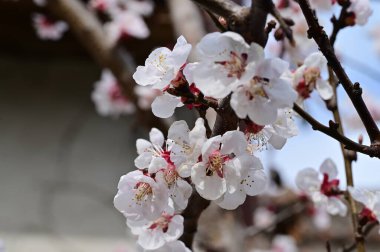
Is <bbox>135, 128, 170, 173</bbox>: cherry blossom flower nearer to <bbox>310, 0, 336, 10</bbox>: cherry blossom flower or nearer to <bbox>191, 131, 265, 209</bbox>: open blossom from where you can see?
<bbox>191, 131, 265, 209</bbox>: open blossom

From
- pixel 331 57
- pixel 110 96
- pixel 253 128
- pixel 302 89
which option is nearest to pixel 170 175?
pixel 253 128

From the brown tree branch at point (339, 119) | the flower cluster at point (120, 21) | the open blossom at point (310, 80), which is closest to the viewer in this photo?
the open blossom at point (310, 80)

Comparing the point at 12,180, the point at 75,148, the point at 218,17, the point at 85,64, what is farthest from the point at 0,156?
the point at 218,17

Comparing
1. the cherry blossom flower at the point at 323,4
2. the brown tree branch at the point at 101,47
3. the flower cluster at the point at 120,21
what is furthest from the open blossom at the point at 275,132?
the flower cluster at the point at 120,21

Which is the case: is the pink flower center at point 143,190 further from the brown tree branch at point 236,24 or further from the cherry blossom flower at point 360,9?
the cherry blossom flower at point 360,9

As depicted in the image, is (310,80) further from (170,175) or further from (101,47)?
(101,47)

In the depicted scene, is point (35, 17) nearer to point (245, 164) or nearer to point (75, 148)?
point (75, 148)

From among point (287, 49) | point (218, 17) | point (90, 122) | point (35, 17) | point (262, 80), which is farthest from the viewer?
point (90, 122)
